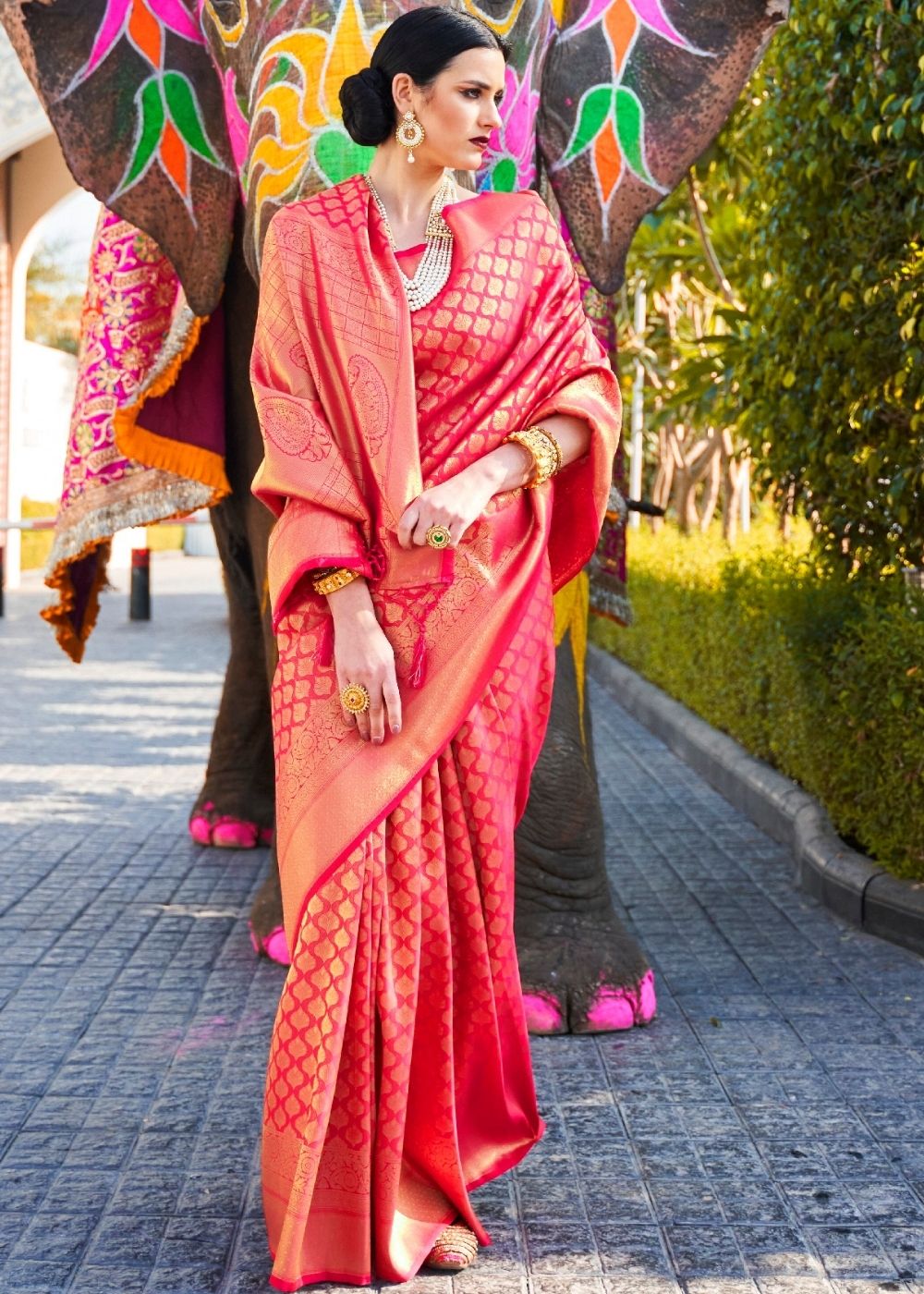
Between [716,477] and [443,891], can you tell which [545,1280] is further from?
[716,477]

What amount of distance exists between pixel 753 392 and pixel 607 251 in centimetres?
251

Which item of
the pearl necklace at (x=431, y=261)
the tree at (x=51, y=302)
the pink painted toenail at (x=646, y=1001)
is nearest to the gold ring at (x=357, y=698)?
the pearl necklace at (x=431, y=261)

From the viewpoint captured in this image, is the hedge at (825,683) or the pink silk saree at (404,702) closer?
the pink silk saree at (404,702)

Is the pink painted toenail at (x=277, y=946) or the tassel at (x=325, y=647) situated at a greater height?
the tassel at (x=325, y=647)

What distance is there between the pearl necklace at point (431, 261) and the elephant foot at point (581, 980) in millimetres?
1753

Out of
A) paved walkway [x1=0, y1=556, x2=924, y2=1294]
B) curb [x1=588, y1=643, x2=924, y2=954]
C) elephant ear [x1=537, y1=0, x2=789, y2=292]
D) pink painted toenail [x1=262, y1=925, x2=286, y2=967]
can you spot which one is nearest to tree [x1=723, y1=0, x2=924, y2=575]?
elephant ear [x1=537, y1=0, x2=789, y2=292]

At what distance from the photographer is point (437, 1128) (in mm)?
2828

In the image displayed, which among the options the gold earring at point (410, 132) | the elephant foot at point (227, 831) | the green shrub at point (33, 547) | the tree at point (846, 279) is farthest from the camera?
the green shrub at point (33, 547)

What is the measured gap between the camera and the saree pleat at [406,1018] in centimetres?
268

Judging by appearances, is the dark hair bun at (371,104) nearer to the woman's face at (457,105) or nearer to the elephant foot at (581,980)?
the woman's face at (457,105)

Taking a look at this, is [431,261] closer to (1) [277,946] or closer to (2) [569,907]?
(2) [569,907]

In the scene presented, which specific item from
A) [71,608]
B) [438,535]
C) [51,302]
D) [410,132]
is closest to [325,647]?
[438,535]

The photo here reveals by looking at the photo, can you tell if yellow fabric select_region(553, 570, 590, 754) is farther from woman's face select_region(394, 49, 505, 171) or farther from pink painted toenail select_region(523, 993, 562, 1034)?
woman's face select_region(394, 49, 505, 171)

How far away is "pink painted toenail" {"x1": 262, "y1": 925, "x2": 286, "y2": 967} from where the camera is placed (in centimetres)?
444
